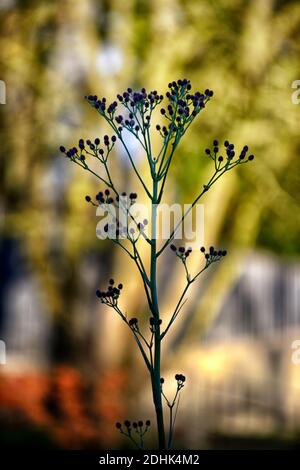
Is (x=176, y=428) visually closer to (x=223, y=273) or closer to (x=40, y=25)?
(x=223, y=273)

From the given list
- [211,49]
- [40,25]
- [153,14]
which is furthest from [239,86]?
[40,25]

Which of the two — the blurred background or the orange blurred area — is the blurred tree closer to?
the blurred background

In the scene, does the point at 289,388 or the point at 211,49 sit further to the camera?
the point at 289,388

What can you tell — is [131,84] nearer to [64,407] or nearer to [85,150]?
[64,407]

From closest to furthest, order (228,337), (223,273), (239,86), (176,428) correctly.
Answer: (239,86)
(223,273)
(176,428)
(228,337)

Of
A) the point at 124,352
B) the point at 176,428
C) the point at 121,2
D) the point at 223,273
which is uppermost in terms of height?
the point at 121,2

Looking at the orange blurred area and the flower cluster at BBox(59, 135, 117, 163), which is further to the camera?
the orange blurred area

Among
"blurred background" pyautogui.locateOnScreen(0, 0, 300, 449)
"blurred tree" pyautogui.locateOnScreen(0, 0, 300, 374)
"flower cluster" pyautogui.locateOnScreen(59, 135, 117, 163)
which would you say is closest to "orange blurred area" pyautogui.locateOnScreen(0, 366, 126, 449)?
"blurred background" pyautogui.locateOnScreen(0, 0, 300, 449)

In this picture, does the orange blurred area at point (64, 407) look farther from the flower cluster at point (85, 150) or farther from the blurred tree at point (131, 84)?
the flower cluster at point (85, 150)

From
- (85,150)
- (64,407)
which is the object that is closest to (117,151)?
(64,407)

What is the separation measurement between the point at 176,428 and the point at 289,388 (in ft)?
4.83

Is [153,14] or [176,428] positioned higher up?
[153,14]

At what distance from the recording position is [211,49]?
6234mm

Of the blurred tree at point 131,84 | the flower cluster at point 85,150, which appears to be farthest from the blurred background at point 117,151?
the flower cluster at point 85,150
